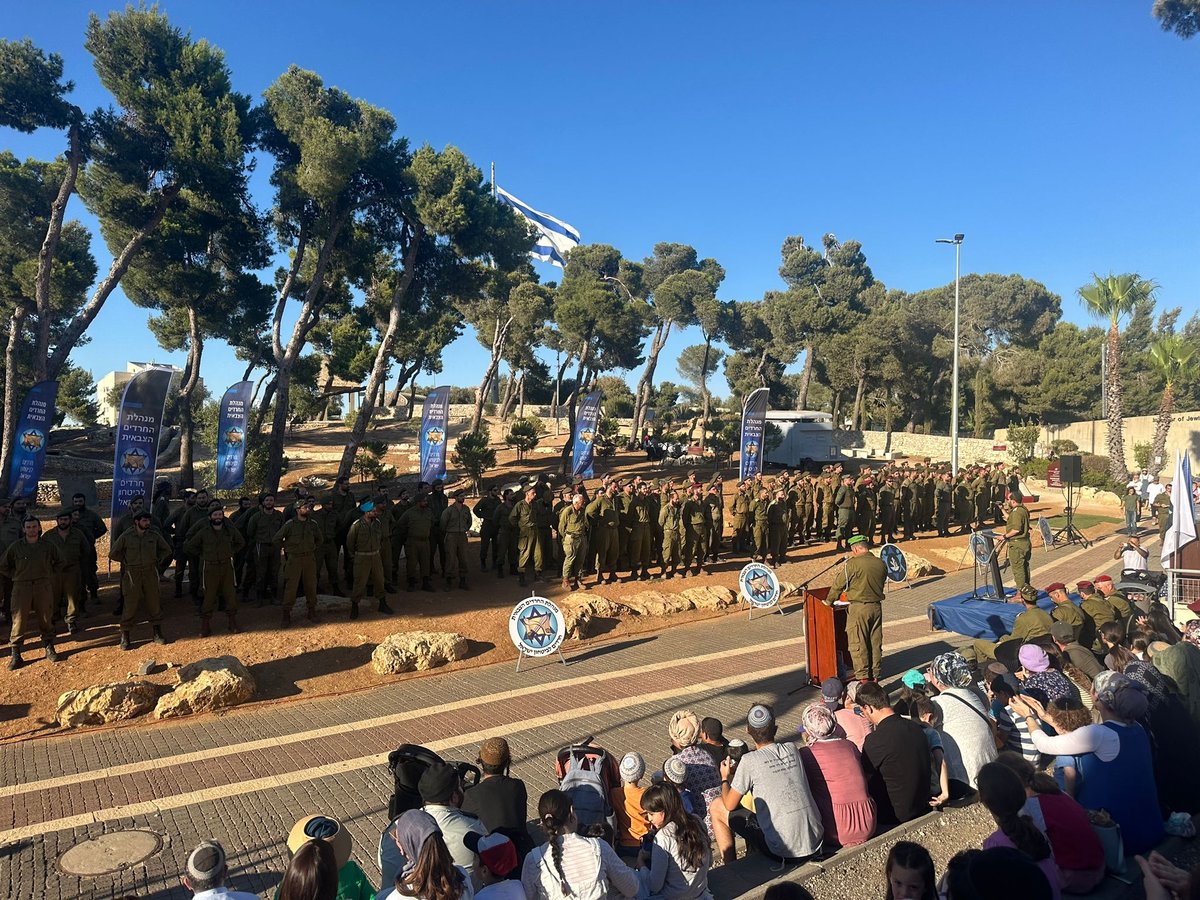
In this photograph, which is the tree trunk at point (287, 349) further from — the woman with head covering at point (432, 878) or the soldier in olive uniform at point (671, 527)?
the woman with head covering at point (432, 878)

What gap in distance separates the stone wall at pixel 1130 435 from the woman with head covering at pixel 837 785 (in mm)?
46204

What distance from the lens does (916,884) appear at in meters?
3.32

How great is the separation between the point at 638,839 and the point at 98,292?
894 inches

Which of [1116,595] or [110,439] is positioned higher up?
[110,439]

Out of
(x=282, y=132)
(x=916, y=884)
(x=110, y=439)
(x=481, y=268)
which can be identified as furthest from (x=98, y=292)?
(x=916, y=884)

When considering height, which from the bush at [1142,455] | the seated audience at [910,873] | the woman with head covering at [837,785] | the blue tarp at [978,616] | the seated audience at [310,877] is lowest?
the blue tarp at [978,616]

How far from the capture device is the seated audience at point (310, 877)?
312 centimetres

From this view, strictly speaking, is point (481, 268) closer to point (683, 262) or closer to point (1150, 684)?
point (1150, 684)

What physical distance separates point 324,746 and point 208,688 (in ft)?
6.50

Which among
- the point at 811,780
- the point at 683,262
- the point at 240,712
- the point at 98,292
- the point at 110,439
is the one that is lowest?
the point at 240,712

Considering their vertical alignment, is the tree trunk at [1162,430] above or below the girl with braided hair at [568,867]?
above

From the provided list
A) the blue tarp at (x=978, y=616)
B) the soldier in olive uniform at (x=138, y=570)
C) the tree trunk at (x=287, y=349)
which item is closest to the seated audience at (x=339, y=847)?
the soldier in olive uniform at (x=138, y=570)

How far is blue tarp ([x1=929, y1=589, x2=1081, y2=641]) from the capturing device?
10.0 metres

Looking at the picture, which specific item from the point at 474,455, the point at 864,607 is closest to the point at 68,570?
the point at 864,607
